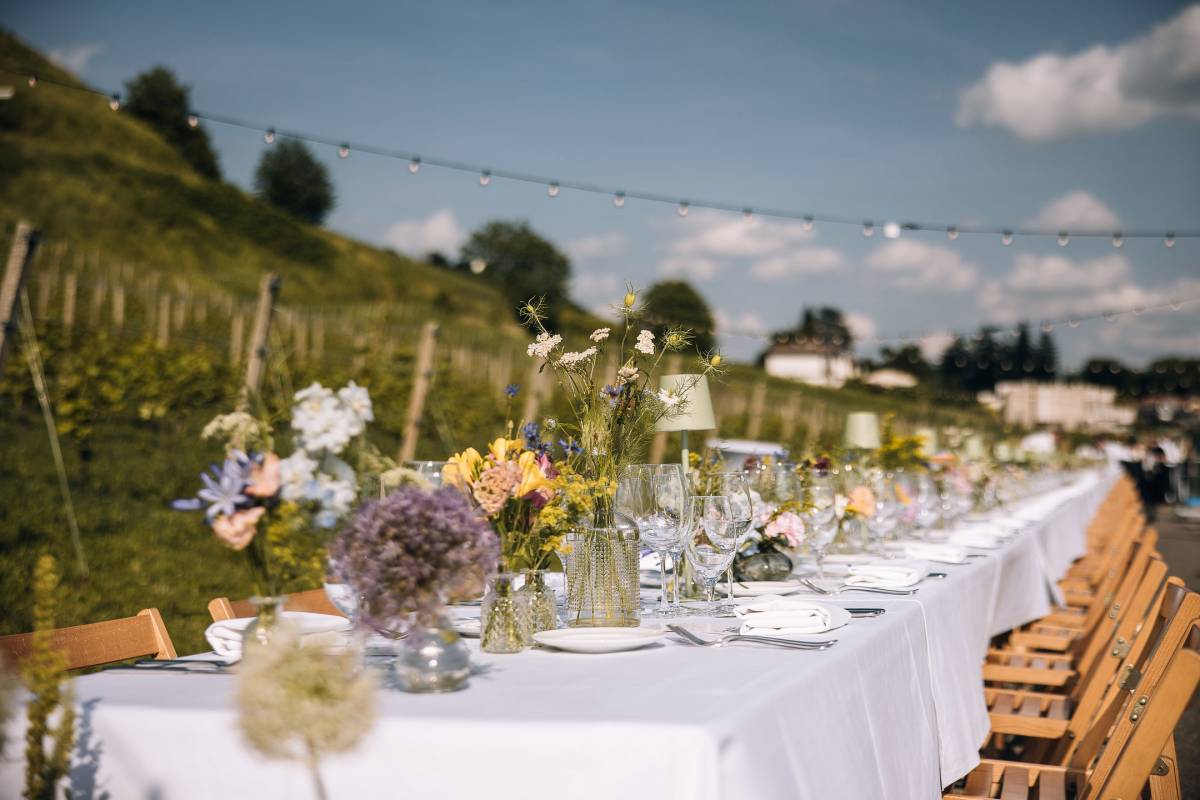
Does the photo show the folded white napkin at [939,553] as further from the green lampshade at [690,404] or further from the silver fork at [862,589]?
the green lampshade at [690,404]

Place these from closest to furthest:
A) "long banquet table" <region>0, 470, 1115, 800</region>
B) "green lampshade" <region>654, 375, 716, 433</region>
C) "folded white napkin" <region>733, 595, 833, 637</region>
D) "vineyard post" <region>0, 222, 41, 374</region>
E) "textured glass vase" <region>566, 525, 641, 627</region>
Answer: "long banquet table" <region>0, 470, 1115, 800</region> < "folded white napkin" <region>733, 595, 833, 637</region> < "textured glass vase" <region>566, 525, 641, 627</region> < "green lampshade" <region>654, 375, 716, 433</region> < "vineyard post" <region>0, 222, 41, 374</region>

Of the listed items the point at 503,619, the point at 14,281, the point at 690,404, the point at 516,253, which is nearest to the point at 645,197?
the point at 14,281

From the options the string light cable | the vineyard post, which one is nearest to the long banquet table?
the vineyard post

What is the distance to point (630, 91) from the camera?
14812 mm

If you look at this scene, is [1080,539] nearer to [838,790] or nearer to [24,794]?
[838,790]

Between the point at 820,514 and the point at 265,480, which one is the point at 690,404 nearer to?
the point at 820,514

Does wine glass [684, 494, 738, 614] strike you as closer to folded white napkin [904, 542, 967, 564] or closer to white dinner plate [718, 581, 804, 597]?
white dinner plate [718, 581, 804, 597]

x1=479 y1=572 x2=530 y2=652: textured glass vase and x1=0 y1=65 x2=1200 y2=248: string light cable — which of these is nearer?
x1=479 y1=572 x2=530 y2=652: textured glass vase

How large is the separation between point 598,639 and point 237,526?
0.70 m

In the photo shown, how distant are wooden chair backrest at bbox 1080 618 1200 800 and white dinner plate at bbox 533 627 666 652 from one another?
930 millimetres

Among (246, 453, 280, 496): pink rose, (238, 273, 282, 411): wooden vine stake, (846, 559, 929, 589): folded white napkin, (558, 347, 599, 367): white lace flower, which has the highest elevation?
(238, 273, 282, 411): wooden vine stake

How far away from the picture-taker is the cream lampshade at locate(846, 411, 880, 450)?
18.7 feet

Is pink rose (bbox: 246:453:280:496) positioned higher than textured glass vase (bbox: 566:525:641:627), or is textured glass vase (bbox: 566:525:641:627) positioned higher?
pink rose (bbox: 246:453:280:496)

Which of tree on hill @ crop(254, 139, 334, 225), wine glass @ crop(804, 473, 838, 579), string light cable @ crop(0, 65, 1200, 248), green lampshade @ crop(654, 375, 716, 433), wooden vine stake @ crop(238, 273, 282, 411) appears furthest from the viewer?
tree on hill @ crop(254, 139, 334, 225)
